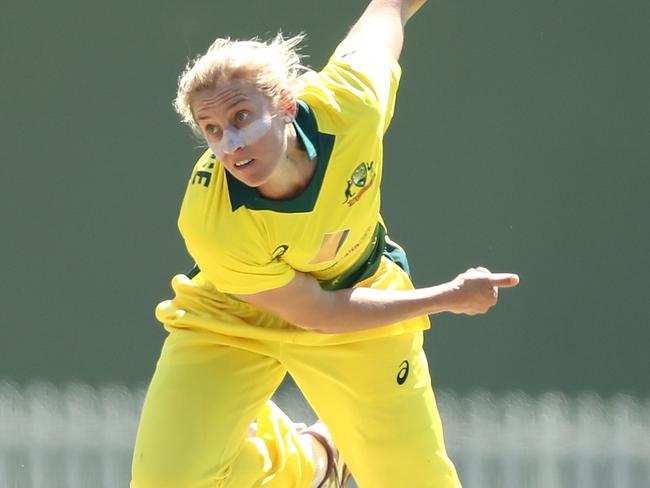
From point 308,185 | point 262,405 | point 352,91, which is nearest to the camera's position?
point 308,185

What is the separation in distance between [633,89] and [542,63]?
1.55ft

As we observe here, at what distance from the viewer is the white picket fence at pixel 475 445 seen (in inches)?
221

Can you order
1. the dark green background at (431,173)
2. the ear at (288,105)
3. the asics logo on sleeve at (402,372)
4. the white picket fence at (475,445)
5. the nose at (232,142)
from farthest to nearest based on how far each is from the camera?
1. the dark green background at (431,173)
2. the white picket fence at (475,445)
3. the asics logo on sleeve at (402,372)
4. the ear at (288,105)
5. the nose at (232,142)

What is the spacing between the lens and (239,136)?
329cm

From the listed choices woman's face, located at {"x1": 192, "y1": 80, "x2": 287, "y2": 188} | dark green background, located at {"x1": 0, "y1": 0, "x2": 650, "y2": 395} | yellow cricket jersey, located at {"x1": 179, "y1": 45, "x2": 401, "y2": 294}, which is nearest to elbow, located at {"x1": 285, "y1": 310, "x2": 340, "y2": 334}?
yellow cricket jersey, located at {"x1": 179, "y1": 45, "x2": 401, "y2": 294}

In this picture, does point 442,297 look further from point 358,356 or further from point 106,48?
point 106,48

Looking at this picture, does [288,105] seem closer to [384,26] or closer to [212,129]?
[212,129]

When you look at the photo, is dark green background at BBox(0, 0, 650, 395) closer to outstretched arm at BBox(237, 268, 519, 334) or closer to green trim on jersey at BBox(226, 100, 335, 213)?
outstretched arm at BBox(237, 268, 519, 334)

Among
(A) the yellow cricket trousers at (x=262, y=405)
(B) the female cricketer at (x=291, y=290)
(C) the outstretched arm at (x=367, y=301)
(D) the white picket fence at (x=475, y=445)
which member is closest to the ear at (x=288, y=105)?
(B) the female cricketer at (x=291, y=290)

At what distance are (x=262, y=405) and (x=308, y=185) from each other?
0.65 meters

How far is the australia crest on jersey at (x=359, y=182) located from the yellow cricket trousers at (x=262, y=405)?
1.35 ft

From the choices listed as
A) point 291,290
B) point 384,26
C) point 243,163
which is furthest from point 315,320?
point 384,26

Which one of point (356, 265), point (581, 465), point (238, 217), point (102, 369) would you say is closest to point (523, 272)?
point (581, 465)

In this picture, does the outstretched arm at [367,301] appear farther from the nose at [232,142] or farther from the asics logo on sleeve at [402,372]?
the nose at [232,142]
